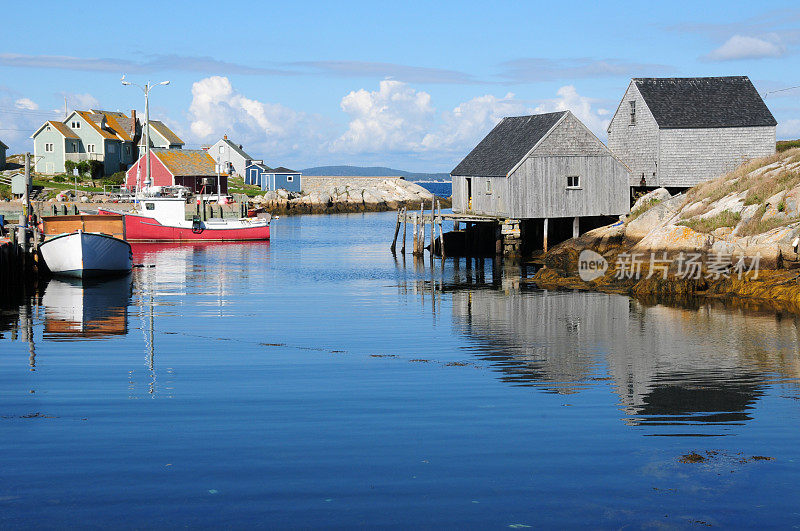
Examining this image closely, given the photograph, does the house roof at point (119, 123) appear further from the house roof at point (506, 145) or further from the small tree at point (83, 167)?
the house roof at point (506, 145)

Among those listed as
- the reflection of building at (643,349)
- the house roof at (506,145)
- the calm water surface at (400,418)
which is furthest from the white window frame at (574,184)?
the calm water surface at (400,418)

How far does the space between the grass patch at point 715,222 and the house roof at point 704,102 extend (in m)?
13.8

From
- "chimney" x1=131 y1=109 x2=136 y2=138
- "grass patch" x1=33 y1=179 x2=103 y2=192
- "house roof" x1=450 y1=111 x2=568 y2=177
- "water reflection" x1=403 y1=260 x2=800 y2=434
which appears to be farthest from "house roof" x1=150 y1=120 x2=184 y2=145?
"water reflection" x1=403 y1=260 x2=800 y2=434

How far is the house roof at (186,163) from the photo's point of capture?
3519 inches

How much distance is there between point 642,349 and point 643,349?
0.02 m

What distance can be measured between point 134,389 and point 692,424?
32.2ft

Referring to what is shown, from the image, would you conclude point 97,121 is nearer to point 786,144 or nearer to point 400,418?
point 786,144

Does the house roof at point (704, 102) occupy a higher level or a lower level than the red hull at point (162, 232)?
higher

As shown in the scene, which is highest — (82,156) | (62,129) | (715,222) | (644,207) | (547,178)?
(62,129)

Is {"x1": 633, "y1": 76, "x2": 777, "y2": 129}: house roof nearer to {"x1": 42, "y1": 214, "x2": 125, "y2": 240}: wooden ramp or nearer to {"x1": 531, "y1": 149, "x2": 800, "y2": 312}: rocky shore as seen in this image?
{"x1": 531, "y1": 149, "x2": 800, "y2": 312}: rocky shore

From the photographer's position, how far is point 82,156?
98875 mm

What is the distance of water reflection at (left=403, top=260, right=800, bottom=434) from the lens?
48.9ft
